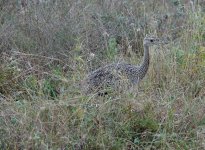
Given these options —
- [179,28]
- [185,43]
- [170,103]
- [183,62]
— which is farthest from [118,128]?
[179,28]

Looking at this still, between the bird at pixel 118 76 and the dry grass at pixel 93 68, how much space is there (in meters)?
0.09

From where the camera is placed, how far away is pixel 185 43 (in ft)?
21.4

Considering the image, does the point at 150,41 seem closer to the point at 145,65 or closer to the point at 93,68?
the point at 145,65

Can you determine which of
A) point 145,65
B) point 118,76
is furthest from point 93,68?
point 118,76

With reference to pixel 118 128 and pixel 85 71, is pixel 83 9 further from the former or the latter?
pixel 118 128

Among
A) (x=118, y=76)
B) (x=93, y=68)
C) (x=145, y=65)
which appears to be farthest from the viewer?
(x=93, y=68)

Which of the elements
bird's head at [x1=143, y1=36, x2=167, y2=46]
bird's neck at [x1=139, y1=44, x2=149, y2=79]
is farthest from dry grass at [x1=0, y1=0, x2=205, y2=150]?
bird's head at [x1=143, y1=36, x2=167, y2=46]

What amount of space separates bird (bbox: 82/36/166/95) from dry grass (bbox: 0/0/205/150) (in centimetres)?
9

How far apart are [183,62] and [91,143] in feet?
5.97

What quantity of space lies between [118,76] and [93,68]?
73cm

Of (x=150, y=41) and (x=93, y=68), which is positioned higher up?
(x=150, y=41)

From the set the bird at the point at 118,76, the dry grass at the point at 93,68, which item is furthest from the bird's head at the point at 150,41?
the dry grass at the point at 93,68

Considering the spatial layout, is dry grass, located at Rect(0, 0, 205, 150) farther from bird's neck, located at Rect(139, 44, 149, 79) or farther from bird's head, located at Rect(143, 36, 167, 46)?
bird's head, located at Rect(143, 36, 167, 46)

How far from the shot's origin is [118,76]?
5719 millimetres
